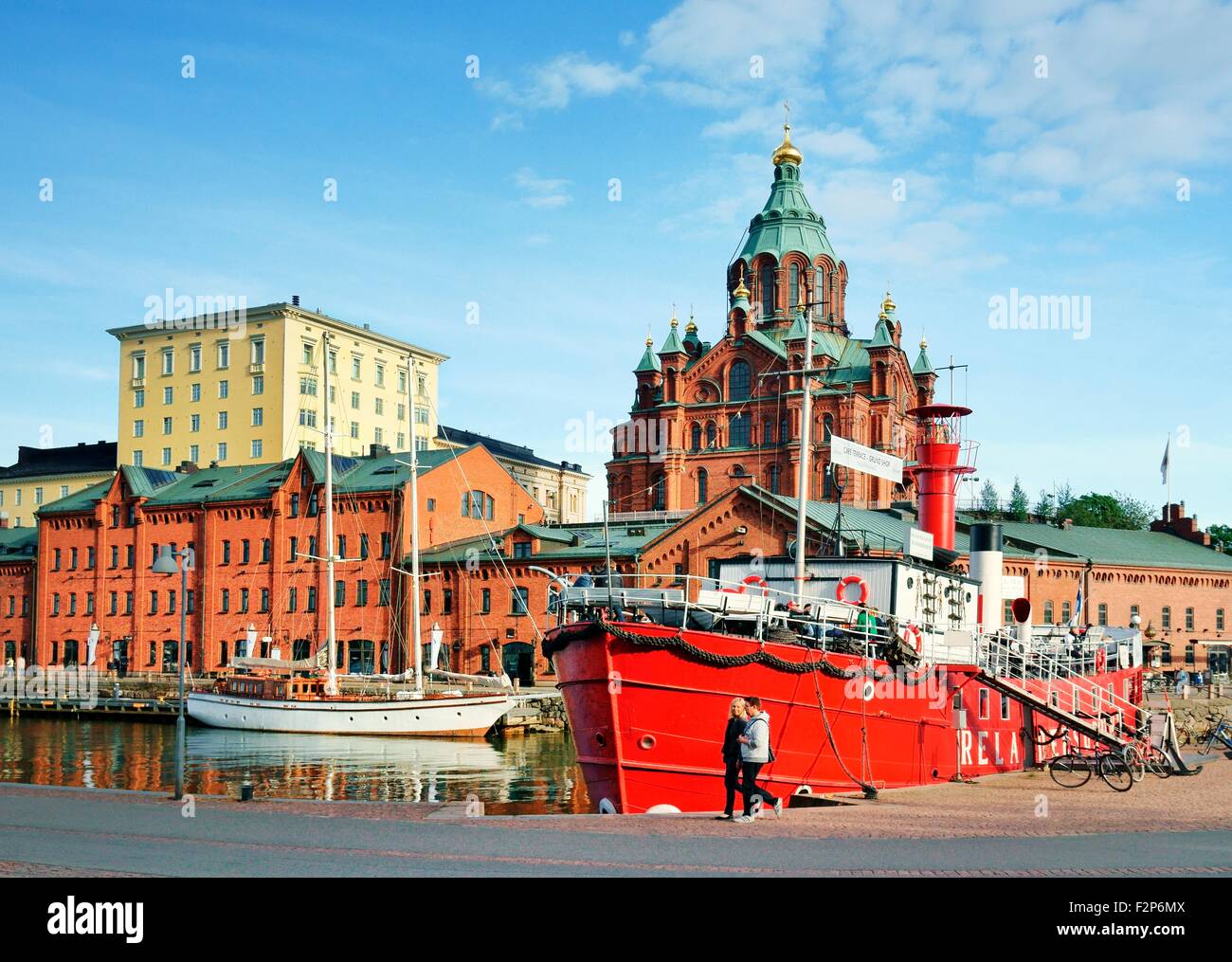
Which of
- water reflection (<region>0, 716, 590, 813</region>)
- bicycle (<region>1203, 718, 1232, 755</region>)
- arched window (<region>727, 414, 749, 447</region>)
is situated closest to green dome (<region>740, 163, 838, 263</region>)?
arched window (<region>727, 414, 749, 447</region>)

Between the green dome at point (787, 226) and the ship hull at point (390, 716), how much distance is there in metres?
51.7

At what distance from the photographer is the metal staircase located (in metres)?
27.5

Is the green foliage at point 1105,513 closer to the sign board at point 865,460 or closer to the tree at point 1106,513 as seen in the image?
the tree at point 1106,513

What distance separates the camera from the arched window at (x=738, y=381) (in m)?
88.5

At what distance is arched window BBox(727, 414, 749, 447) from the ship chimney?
50.3 m

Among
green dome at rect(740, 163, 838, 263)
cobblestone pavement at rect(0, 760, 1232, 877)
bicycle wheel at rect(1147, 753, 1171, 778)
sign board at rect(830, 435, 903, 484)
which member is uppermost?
green dome at rect(740, 163, 838, 263)

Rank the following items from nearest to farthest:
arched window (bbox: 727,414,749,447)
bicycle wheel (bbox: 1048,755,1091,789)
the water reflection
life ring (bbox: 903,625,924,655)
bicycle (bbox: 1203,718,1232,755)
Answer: bicycle wheel (bbox: 1048,755,1091,789) < life ring (bbox: 903,625,924,655) < the water reflection < bicycle (bbox: 1203,718,1232,755) < arched window (bbox: 727,414,749,447)

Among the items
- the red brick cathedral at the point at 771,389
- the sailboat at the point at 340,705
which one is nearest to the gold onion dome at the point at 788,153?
the red brick cathedral at the point at 771,389

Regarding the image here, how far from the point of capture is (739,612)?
25.0 m

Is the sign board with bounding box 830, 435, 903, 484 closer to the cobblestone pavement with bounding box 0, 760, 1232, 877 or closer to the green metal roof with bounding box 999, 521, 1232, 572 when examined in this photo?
the cobblestone pavement with bounding box 0, 760, 1232, 877

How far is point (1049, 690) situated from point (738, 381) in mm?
61786
